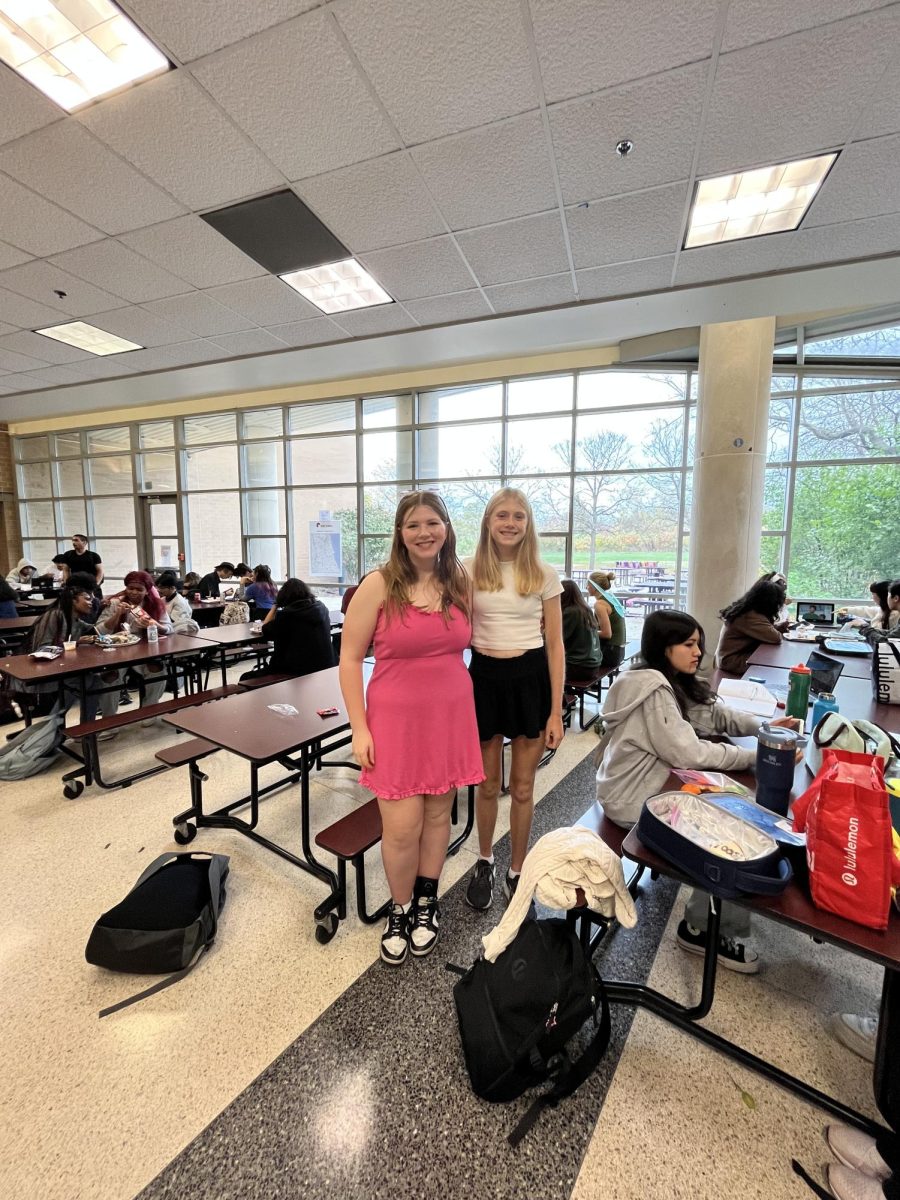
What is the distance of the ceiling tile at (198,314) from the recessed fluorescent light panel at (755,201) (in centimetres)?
392

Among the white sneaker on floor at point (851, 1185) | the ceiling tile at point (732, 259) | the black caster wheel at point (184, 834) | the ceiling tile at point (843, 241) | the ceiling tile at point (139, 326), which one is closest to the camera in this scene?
the white sneaker on floor at point (851, 1185)

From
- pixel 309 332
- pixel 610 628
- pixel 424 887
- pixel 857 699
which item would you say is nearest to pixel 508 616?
pixel 424 887

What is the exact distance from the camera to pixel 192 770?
2480 millimetres

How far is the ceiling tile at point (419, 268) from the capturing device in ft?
11.7

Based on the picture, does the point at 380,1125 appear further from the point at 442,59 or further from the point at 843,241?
the point at 843,241

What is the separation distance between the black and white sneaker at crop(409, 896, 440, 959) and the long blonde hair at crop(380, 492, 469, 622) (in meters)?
1.06

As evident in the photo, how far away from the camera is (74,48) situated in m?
2.17

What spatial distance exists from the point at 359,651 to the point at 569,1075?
1269mm

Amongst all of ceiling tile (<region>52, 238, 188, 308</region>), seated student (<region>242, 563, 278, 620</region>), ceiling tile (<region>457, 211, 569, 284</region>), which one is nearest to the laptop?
ceiling tile (<region>457, 211, 569, 284</region>)

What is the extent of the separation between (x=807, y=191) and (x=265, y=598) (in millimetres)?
6084

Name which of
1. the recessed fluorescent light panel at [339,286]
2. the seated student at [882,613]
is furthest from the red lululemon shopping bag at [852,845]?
the recessed fluorescent light panel at [339,286]

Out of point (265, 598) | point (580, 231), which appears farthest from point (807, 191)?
point (265, 598)

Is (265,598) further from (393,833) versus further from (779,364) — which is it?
(779,364)

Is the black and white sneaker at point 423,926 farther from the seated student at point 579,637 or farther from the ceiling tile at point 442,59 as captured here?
the ceiling tile at point 442,59
